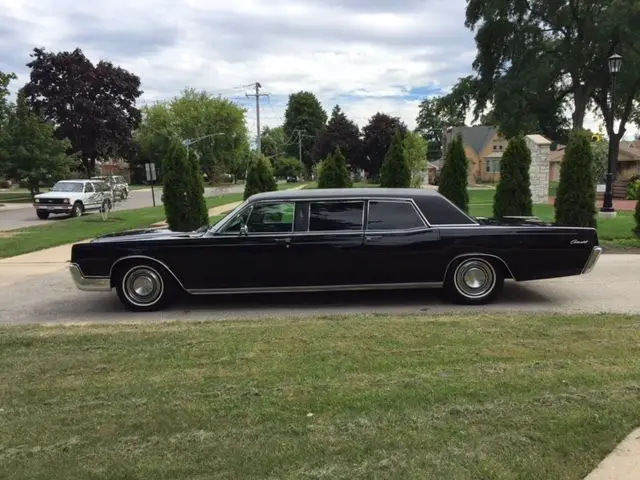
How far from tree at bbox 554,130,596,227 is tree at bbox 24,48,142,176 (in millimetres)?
50391

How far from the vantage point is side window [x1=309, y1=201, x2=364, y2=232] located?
7.18m

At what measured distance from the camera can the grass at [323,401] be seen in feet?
10.0

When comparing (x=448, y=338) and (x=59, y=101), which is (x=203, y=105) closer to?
(x=59, y=101)

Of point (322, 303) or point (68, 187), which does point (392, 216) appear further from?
point (68, 187)

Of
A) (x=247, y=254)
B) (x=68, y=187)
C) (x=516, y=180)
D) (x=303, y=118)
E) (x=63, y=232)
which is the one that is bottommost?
(x=63, y=232)

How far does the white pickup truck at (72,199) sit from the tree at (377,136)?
44960 millimetres

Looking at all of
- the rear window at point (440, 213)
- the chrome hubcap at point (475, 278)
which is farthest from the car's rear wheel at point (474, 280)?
the rear window at point (440, 213)

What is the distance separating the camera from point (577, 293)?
25.9 ft

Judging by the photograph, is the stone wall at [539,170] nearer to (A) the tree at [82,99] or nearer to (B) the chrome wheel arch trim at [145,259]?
(B) the chrome wheel arch trim at [145,259]

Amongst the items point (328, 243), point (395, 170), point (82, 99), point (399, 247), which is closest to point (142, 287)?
A: point (328, 243)

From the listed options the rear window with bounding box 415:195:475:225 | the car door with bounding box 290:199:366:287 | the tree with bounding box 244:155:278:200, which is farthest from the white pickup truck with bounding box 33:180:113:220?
the rear window with bounding box 415:195:475:225

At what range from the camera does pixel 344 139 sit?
7156 cm

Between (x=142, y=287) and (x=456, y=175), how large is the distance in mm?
9397

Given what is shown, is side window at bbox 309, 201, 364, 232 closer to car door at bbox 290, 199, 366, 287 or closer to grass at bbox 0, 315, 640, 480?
car door at bbox 290, 199, 366, 287
